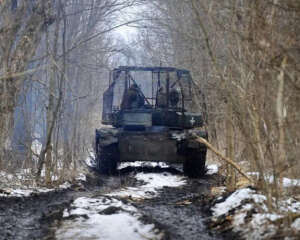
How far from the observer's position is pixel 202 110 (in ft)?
41.6

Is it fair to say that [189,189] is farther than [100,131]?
No

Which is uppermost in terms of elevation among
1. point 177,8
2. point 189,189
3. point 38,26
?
point 177,8

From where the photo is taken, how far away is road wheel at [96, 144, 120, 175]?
1277 cm

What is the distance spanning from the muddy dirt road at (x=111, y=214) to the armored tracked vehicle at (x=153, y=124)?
1.64 meters

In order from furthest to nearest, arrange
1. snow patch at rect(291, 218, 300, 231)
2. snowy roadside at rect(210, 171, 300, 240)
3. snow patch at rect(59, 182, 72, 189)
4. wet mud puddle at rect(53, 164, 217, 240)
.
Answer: snow patch at rect(59, 182, 72, 189) → wet mud puddle at rect(53, 164, 217, 240) → snowy roadside at rect(210, 171, 300, 240) → snow patch at rect(291, 218, 300, 231)

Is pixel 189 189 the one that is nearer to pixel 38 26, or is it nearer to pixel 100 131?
pixel 100 131

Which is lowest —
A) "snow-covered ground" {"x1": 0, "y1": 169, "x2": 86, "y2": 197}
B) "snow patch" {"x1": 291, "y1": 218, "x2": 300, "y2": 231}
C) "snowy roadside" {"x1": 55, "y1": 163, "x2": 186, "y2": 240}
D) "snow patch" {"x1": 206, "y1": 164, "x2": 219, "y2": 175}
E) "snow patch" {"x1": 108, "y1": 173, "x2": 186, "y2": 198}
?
"snow patch" {"x1": 206, "y1": 164, "x2": 219, "y2": 175}

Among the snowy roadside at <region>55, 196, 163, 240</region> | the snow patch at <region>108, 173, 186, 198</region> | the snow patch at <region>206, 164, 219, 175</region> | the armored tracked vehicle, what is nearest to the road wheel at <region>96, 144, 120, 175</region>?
the armored tracked vehicle

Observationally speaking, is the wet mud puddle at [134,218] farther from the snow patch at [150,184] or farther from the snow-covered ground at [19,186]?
the snow-covered ground at [19,186]

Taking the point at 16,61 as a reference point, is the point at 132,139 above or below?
below

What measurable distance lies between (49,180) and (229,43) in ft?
17.5

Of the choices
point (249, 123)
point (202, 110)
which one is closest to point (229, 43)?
point (249, 123)

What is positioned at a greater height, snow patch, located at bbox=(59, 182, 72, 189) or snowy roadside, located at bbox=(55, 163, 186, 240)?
snowy roadside, located at bbox=(55, 163, 186, 240)

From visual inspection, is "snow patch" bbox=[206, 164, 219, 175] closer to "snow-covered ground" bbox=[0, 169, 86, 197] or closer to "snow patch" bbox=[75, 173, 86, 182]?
"snow patch" bbox=[75, 173, 86, 182]
